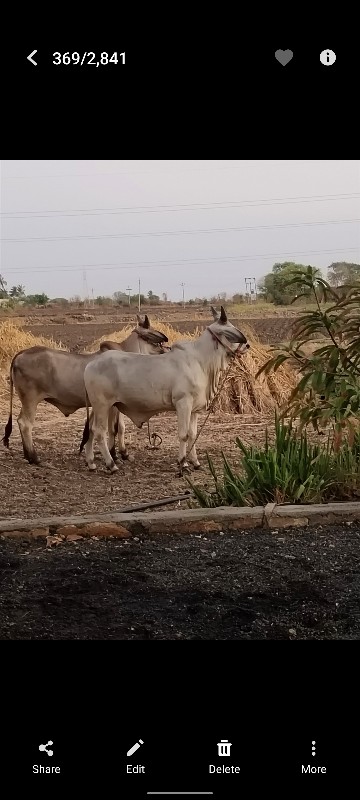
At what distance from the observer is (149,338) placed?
6.21 metres

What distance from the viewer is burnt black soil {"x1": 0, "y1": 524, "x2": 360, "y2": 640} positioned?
7.11 ft

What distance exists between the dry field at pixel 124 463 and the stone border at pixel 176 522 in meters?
1.11

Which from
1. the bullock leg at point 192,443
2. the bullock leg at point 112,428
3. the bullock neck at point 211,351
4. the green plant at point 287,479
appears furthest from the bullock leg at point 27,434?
the green plant at point 287,479

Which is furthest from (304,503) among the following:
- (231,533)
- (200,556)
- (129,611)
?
(129,611)

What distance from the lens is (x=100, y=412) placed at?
5398 mm

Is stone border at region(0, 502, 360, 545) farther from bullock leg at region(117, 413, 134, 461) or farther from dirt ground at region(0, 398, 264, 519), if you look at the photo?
bullock leg at region(117, 413, 134, 461)

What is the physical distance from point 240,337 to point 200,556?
283 centimetres

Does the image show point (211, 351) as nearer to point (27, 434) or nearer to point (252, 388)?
point (27, 434)

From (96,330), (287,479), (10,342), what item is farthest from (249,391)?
(96,330)

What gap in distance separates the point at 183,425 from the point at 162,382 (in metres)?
0.32
